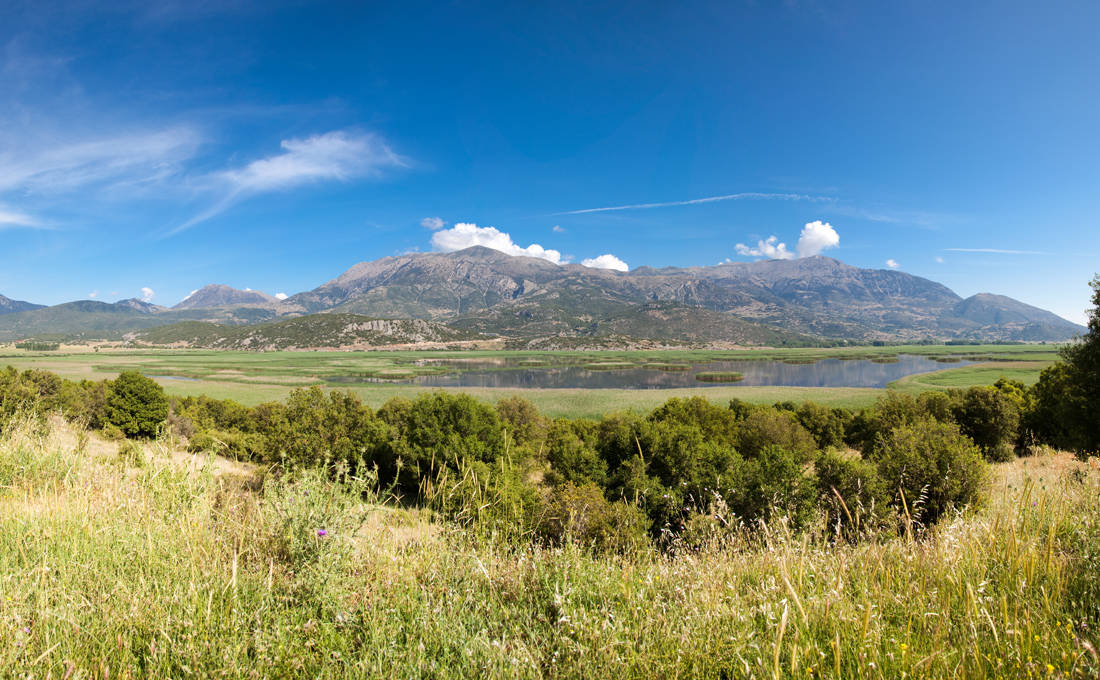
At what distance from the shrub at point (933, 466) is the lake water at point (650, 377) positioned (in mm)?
50752

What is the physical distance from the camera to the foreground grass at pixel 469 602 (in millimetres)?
2256

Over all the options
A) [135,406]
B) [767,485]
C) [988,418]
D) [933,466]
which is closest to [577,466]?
[767,485]

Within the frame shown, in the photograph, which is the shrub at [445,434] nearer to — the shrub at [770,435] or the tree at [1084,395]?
the shrub at [770,435]

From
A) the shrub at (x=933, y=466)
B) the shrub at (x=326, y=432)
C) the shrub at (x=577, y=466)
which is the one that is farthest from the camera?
the shrub at (x=326, y=432)

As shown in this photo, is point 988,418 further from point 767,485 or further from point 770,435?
point 767,485

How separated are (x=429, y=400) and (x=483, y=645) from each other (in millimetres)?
23732

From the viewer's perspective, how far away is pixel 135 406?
36281 mm

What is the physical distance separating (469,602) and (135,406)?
4737 cm

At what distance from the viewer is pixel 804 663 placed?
2.28m

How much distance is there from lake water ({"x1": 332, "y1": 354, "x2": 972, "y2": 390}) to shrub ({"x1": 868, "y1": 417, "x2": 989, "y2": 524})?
167 feet

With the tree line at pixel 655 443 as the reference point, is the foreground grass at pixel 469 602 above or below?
above

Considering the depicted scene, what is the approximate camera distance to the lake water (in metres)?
77.1

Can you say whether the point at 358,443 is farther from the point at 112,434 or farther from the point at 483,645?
the point at 483,645

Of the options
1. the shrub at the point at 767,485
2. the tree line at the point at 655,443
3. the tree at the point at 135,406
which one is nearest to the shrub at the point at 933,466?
the tree line at the point at 655,443
